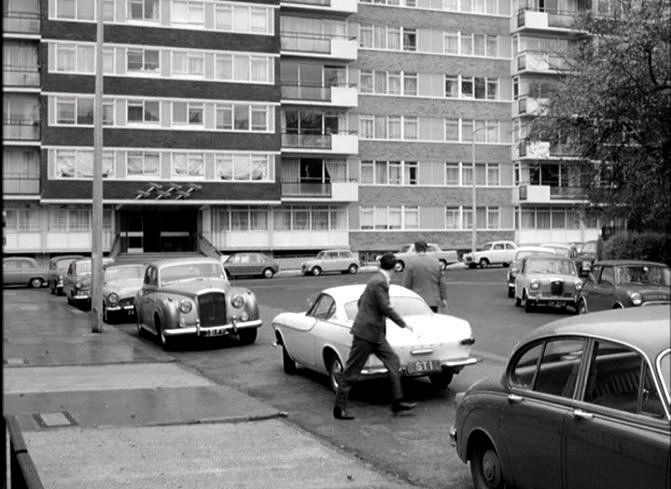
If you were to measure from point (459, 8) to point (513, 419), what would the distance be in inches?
2193

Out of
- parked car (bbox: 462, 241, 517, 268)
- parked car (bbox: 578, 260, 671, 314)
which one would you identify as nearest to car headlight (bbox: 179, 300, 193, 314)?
parked car (bbox: 578, 260, 671, 314)

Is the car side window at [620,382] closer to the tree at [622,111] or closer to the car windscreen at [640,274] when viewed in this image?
the tree at [622,111]

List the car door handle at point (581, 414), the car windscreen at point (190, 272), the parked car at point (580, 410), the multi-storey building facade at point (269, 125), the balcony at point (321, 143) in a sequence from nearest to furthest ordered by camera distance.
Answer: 1. the parked car at point (580, 410)
2. the car door handle at point (581, 414)
3. the car windscreen at point (190, 272)
4. the multi-storey building facade at point (269, 125)
5. the balcony at point (321, 143)

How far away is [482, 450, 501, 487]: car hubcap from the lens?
579 cm

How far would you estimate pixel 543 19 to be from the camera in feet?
191

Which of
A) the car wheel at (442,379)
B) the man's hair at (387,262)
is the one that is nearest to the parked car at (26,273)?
the car wheel at (442,379)

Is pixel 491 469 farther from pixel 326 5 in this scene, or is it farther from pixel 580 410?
pixel 326 5

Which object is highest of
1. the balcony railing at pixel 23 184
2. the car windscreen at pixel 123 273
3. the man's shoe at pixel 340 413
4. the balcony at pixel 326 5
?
the balcony at pixel 326 5

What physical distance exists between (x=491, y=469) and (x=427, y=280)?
7.79 metres

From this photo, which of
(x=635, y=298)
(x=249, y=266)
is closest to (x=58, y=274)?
(x=249, y=266)

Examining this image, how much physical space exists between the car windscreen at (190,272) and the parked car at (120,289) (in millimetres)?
4156

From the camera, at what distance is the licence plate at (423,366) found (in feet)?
31.9

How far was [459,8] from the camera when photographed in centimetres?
5784

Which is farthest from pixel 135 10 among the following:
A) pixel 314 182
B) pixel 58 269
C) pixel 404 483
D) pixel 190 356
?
pixel 404 483
